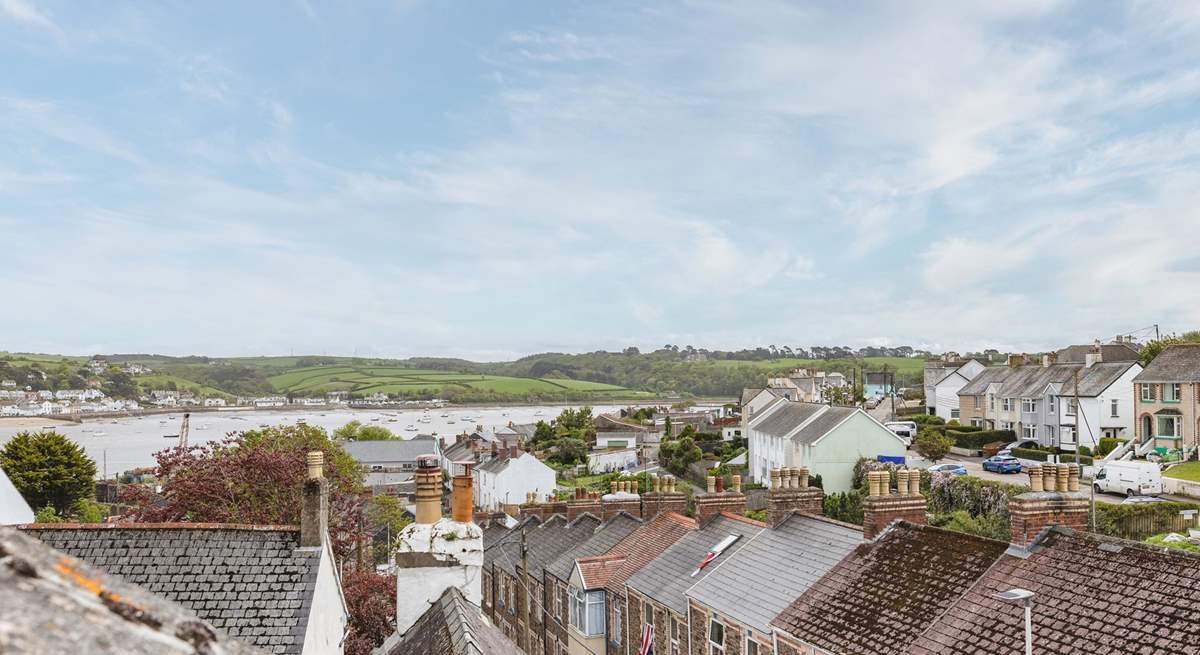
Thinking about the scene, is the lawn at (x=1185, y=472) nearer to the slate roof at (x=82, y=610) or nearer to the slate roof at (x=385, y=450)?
the slate roof at (x=82, y=610)

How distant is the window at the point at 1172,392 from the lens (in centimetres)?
6044

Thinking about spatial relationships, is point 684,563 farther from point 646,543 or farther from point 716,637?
point 716,637

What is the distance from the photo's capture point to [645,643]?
968 inches

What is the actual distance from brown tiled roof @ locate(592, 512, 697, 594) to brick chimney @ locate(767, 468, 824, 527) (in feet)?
15.1

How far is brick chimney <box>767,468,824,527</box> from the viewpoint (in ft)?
79.9

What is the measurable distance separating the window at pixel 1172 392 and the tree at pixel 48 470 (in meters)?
80.0

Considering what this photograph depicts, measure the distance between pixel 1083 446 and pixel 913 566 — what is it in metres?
58.4

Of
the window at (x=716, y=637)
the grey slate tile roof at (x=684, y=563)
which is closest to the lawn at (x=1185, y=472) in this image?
the grey slate tile roof at (x=684, y=563)

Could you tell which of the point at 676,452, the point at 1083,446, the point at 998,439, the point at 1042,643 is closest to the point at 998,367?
the point at 998,439

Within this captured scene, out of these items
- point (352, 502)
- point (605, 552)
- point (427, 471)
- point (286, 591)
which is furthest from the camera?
point (352, 502)

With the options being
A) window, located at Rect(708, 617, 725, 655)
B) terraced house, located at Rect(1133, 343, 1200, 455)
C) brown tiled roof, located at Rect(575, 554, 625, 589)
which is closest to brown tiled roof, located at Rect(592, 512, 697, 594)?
brown tiled roof, located at Rect(575, 554, 625, 589)

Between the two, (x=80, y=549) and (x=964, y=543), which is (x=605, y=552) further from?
(x=80, y=549)

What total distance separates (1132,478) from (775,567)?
33589mm

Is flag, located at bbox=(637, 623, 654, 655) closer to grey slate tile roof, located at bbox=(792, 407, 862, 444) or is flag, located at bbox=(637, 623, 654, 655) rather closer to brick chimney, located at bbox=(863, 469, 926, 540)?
brick chimney, located at bbox=(863, 469, 926, 540)
